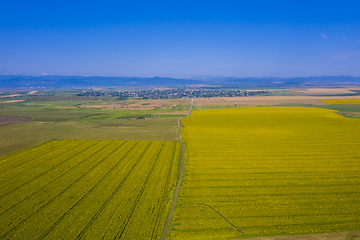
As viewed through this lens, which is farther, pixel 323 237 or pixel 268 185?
pixel 268 185

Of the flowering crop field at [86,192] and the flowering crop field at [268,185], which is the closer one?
the flowering crop field at [86,192]

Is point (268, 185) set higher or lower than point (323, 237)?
higher

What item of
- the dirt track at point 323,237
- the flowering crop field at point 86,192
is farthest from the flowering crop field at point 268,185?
the flowering crop field at point 86,192

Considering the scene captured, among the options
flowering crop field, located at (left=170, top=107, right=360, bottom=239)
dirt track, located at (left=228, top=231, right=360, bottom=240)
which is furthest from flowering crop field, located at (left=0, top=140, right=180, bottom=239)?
dirt track, located at (left=228, top=231, right=360, bottom=240)

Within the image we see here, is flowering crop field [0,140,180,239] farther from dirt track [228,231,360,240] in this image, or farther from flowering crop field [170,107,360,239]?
dirt track [228,231,360,240]

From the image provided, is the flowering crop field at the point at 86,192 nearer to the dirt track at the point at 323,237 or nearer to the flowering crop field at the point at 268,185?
the flowering crop field at the point at 268,185

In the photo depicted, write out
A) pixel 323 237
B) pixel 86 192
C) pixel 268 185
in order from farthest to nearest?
1. pixel 268 185
2. pixel 86 192
3. pixel 323 237

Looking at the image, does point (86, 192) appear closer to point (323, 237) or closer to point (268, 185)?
point (268, 185)

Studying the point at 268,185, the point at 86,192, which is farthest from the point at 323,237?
the point at 86,192
